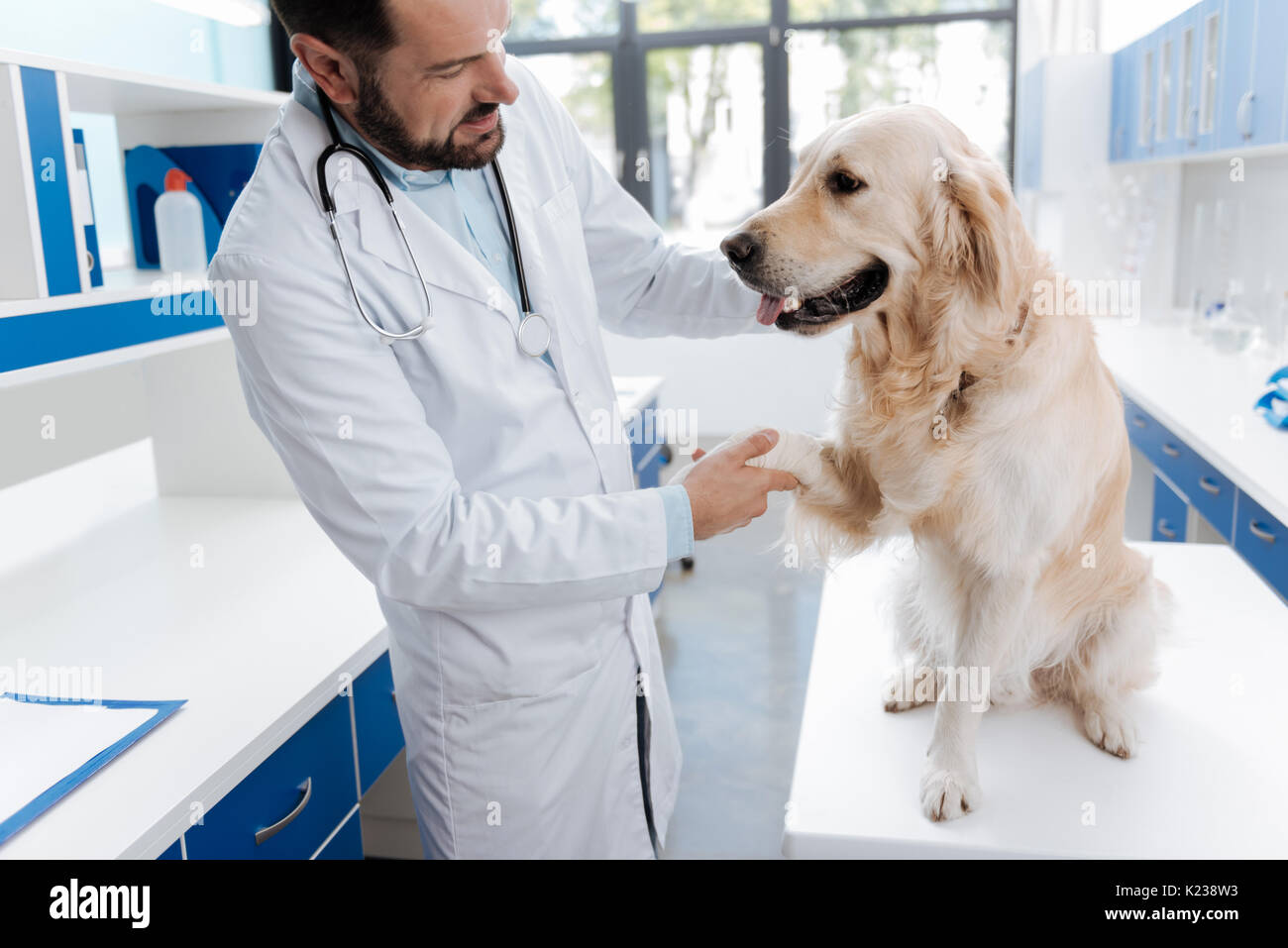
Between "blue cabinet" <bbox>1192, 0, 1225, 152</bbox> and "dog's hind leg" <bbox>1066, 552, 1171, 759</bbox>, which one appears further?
"blue cabinet" <bbox>1192, 0, 1225, 152</bbox>

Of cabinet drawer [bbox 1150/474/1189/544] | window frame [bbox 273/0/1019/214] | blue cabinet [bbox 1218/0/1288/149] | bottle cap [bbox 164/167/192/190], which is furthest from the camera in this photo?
window frame [bbox 273/0/1019/214]

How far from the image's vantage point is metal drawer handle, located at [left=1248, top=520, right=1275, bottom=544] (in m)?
2.03

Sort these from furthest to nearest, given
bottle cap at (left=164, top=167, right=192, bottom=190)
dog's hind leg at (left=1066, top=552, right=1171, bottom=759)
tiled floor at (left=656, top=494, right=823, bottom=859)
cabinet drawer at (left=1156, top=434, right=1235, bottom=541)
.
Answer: tiled floor at (left=656, top=494, right=823, bottom=859), cabinet drawer at (left=1156, top=434, right=1235, bottom=541), bottle cap at (left=164, top=167, right=192, bottom=190), dog's hind leg at (left=1066, top=552, right=1171, bottom=759)

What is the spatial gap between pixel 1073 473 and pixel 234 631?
4.19 ft

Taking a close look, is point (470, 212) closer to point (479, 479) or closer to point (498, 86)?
point (498, 86)

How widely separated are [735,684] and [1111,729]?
201 cm

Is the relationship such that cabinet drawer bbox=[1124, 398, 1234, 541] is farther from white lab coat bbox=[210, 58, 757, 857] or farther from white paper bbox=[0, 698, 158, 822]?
white paper bbox=[0, 698, 158, 822]

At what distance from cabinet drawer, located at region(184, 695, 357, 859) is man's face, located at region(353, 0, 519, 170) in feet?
2.63

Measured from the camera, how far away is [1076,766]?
123cm

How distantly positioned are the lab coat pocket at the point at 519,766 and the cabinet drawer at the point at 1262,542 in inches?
58.3

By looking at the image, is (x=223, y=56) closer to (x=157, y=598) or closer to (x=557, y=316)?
(x=157, y=598)

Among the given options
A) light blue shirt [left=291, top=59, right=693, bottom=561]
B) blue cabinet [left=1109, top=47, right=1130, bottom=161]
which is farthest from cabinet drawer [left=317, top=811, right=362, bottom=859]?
blue cabinet [left=1109, top=47, right=1130, bottom=161]

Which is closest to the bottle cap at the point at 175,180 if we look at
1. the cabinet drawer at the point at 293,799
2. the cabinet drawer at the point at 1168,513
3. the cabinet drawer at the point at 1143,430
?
the cabinet drawer at the point at 293,799

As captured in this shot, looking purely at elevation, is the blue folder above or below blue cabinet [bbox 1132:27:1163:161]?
below
